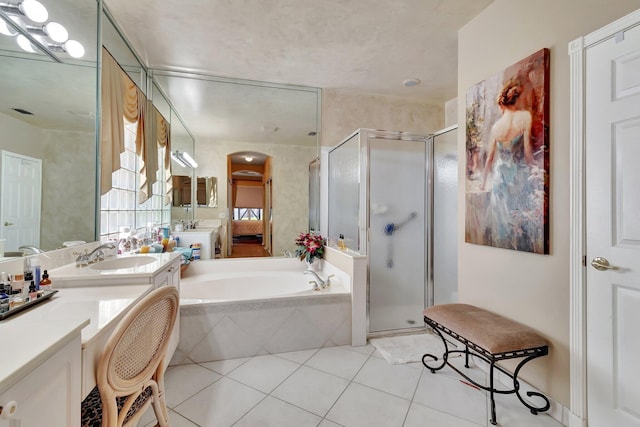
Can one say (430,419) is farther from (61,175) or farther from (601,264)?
(61,175)

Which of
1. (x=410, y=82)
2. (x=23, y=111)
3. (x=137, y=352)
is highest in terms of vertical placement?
(x=410, y=82)

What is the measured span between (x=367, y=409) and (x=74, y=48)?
2.89 metres

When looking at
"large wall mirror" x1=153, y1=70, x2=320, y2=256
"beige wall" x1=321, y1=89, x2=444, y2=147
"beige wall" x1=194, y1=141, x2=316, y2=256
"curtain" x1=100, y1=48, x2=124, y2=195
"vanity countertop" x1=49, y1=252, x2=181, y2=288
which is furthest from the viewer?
"beige wall" x1=194, y1=141, x2=316, y2=256

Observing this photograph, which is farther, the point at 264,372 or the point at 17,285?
the point at 264,372

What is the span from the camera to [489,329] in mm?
1628

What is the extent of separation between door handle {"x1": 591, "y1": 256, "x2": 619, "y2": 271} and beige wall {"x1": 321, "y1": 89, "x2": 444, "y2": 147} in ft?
8.53

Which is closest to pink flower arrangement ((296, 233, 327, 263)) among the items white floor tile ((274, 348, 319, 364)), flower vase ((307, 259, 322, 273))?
flower vase ((307, 259, 322, 273))

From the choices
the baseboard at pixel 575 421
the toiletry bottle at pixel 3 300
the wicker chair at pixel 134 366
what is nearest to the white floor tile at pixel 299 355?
the wicker chair at pixel 134 366

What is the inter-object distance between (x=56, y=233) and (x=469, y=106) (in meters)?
2.93

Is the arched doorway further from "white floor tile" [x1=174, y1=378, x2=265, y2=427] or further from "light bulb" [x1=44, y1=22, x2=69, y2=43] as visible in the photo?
"light bulb" [x1=44, y1=22, x2=69, y2=43]

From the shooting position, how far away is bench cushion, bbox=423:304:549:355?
152 centimetres

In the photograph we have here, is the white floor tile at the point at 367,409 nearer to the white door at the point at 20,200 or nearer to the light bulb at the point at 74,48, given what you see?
the white door at the point at 20,200

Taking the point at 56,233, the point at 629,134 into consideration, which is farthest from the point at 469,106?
the point at 56,233

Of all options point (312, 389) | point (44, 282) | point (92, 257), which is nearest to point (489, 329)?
point (312, 389)
